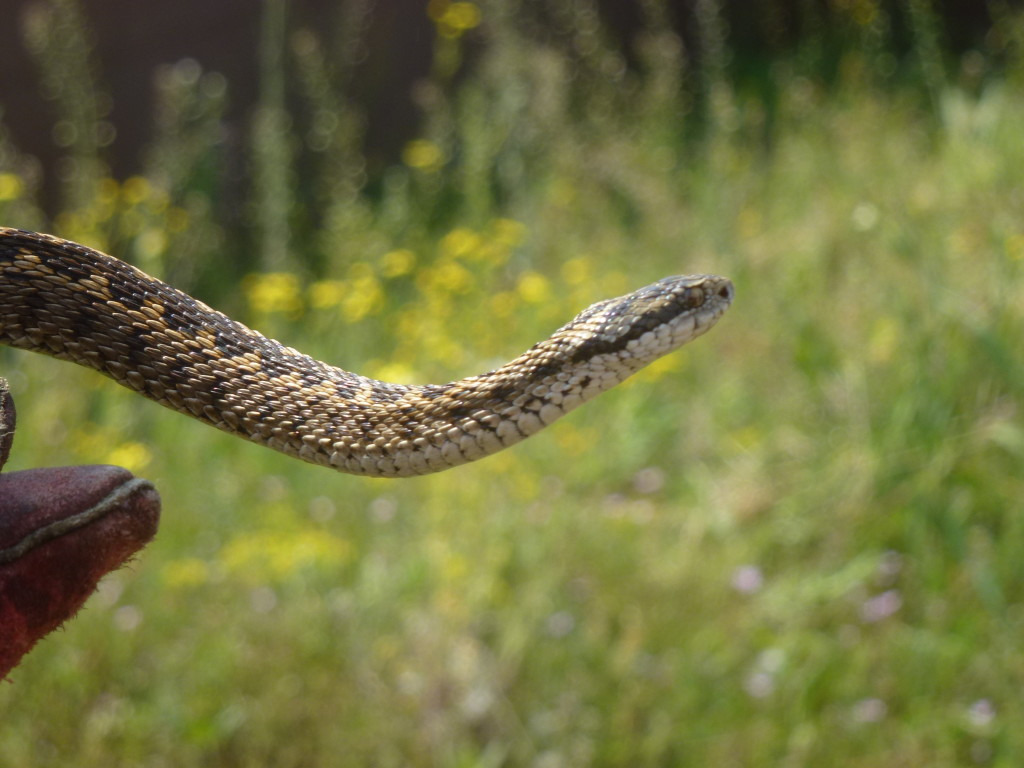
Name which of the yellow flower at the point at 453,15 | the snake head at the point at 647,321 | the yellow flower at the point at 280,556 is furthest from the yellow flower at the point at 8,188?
the yellow flower at the point at 453,15

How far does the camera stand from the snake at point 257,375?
6.36ft

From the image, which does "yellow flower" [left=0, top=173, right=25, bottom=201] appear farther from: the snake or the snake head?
the snake head

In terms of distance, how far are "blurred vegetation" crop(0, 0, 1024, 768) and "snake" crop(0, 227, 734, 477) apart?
5.52 ft

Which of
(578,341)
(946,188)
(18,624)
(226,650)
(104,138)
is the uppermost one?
(104,138)

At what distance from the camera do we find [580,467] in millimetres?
4789

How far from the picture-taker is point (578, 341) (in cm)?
204

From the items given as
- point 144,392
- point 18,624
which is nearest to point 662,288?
point 144,392

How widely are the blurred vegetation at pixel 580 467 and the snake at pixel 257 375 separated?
1683 mm

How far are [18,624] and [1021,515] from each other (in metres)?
3.53

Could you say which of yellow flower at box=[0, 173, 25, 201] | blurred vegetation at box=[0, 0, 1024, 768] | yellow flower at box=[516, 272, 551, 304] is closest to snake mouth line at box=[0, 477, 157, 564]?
blurred vegetation at box=[0, 0, 1024, 768]

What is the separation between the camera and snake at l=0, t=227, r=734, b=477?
1.94m

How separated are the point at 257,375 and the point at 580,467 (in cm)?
291

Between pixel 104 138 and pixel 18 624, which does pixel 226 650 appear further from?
pixel 104 138

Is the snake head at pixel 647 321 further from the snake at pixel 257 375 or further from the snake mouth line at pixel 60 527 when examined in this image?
the snake mouth line at pixel 60 527
